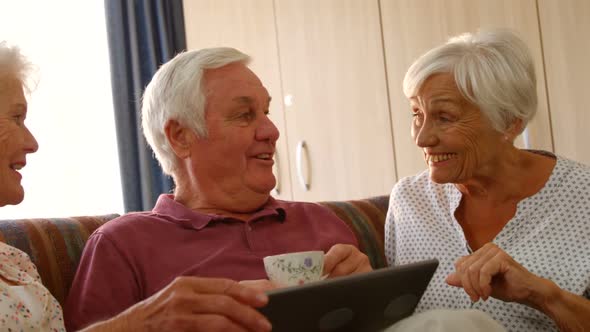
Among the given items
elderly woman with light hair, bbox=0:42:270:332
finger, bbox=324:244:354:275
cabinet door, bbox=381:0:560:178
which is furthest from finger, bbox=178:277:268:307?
cabinet door, bbox=381:0:560:178

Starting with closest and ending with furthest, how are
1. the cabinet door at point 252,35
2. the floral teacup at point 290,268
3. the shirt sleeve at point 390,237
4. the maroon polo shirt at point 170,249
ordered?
the floral teacup at point 290,268 < the maroon polo shirt at point 170,249 < the shirt sleeve at point 390,237 < the cabinet door at point 252,35

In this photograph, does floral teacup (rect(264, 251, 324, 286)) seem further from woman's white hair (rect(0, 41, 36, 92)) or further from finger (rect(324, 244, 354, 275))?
woman's white hair (rect(0, 41, 36, 92))

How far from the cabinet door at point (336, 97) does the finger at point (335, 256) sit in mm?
1639

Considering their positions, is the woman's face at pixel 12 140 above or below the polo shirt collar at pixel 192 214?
above

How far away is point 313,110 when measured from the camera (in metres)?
3.50

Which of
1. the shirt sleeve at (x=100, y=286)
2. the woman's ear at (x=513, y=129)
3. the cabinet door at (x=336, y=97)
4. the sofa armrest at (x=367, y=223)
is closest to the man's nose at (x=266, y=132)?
the sofa armrest at (x=367, y=223)

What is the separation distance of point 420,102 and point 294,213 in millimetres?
391

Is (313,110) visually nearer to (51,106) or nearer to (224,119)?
(51,106)

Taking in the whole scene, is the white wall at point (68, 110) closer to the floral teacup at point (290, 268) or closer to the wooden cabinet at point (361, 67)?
the wooden cabinet at point (361, 67)

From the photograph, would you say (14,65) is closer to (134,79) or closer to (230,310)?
(230,310)

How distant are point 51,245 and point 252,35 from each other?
2.36 m

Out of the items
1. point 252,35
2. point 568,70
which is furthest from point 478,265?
point 252,35

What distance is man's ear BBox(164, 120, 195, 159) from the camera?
1784mm

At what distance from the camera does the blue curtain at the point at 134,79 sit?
3867mm
